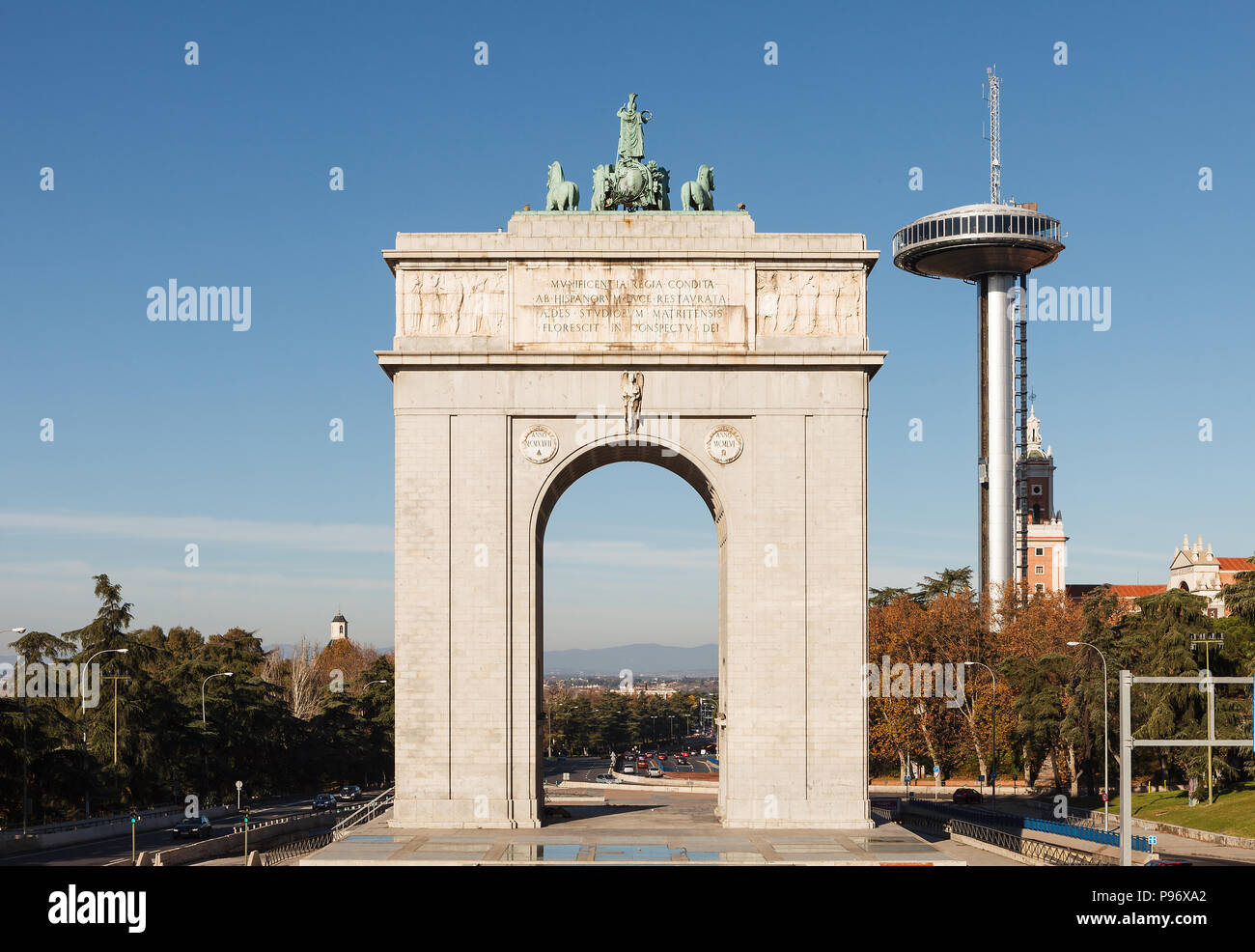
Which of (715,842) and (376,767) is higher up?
(715,842)

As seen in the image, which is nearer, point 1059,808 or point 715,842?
point 715,842

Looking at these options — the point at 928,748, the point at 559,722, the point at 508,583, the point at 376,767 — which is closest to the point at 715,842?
the point at 508,583

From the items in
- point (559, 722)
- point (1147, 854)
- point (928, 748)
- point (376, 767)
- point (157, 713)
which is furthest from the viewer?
point (559, 722)

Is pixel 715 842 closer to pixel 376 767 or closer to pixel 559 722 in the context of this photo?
pixel 376 767

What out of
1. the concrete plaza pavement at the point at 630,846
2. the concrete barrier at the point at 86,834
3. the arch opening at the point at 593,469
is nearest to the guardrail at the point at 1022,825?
the concrete plaza pavement at the point at 630,846

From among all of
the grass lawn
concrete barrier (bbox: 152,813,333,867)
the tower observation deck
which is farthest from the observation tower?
concrete barrier (bbox: 152,813,333,867)

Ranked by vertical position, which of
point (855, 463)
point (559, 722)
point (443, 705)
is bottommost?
point (559, 722)

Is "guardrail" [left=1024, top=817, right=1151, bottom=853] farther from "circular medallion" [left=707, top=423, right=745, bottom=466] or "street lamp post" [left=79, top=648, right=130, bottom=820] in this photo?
"street lamp post" [left=79, top=648, right=130, bottom=820]
